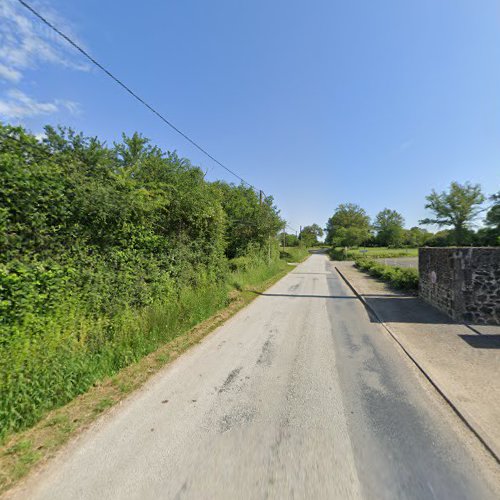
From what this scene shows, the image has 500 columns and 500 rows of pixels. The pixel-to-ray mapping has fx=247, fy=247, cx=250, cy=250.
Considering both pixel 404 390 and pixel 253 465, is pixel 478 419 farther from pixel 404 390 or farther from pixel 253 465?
pixel 253 465

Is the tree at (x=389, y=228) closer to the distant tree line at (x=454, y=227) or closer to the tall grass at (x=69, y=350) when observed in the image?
the distant tree line at (x=454, y=227)

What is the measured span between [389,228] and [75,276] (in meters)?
91.2

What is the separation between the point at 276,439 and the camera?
2.72 metres

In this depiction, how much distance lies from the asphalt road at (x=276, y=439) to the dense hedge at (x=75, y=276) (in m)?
1.25

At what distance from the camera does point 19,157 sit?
4.23 meters

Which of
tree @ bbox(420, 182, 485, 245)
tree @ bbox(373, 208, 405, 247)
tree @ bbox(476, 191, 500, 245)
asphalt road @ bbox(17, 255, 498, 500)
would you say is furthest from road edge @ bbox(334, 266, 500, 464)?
tree @ bbox(373, 208, 405, 247)

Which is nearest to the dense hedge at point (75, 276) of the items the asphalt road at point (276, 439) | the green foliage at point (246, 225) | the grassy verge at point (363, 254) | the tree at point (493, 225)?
the asphalt road at point (276, 439)

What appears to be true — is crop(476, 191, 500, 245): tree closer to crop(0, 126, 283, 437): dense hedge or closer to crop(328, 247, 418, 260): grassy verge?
crop(328, 247, 418, 260): grassy verge

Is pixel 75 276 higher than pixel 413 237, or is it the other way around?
pixel 413 237

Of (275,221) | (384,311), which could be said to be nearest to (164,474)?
(384,311)

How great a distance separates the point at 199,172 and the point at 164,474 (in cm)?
1205

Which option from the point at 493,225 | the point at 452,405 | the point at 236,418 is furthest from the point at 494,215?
the point at 236,418

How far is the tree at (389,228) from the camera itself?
7825 centimetres

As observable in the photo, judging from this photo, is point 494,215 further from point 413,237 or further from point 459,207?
point 413,237
